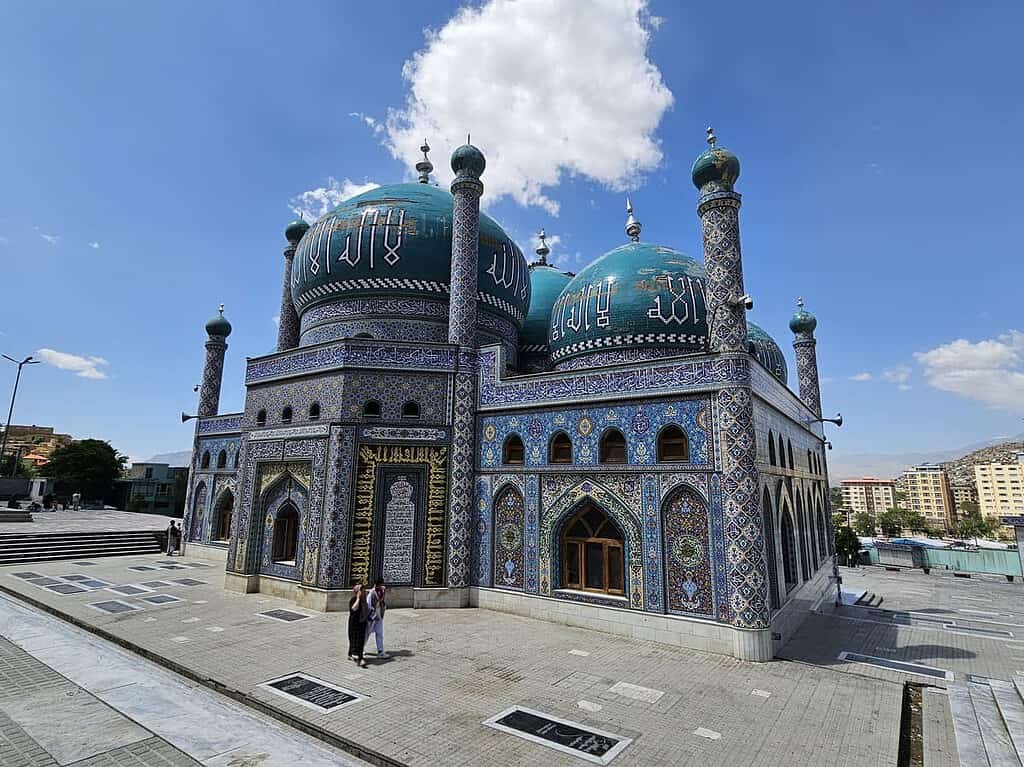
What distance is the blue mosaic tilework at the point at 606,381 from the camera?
973cm

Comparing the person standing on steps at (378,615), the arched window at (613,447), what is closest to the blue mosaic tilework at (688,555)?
the arched window at (613,447)

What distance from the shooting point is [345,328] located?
1486 cm

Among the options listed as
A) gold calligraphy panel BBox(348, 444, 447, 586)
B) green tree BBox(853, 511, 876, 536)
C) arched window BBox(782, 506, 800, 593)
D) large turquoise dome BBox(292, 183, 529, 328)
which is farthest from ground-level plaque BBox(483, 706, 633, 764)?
green tree BBox(853, 511, 876, 536)

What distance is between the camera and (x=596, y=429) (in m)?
10.9

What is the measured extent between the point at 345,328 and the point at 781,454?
443 inches

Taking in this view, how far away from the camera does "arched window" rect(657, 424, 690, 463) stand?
9.93 meters

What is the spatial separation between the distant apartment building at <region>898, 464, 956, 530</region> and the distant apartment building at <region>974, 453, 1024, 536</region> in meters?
6.29

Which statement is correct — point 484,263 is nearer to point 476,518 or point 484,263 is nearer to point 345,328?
point 345,328

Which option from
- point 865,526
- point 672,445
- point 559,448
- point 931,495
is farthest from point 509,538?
point 931,495

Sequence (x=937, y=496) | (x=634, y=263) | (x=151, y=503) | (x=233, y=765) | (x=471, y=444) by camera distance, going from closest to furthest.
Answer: (x=233, y=765) < (x=471, y=444) < (x=634, y=263) < (x=151, y=503) < (x=937, y=496)

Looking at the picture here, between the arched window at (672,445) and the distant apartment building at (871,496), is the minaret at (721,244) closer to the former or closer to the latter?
the arched window at (672,445)

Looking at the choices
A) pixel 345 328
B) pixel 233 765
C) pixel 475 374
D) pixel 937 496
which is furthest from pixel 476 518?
pixel 937 496

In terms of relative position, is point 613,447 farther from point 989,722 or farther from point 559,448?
point 989,722

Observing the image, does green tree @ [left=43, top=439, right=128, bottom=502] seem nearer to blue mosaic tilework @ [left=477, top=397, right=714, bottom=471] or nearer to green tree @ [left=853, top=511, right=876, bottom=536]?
blue mosaic tilework @ [left=477, top=397, right=714, bottom=471]
